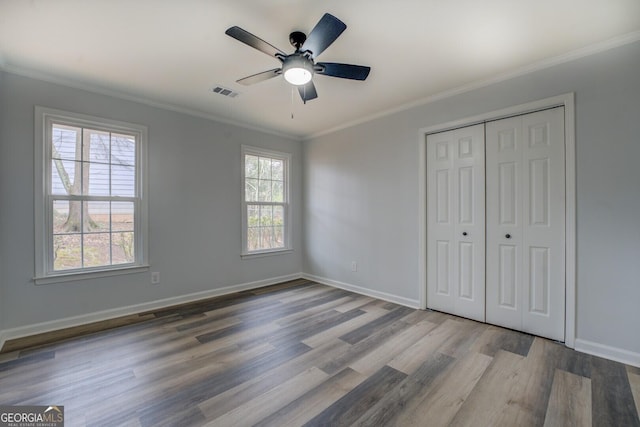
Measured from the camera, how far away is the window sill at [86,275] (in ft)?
9.00

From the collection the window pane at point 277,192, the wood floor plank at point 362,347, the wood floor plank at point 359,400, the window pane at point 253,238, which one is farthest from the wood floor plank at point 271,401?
→ the window pane at point 277,192

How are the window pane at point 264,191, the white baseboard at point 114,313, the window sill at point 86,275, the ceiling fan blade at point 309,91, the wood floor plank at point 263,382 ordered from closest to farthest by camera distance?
the wood floor plank at point 263,382, the ceiling fan blade at point 309,91, the white baseboard at point 114,313, the window sill at point 86,275, the window pane at point 264,191

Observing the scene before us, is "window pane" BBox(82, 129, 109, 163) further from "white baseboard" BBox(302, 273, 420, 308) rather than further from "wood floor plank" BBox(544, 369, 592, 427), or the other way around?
"wood floor plank" BBox(544, 369, 592, 427)

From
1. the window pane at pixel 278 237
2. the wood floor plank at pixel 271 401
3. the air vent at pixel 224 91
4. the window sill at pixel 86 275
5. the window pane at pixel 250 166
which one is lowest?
the wood floor plank at pixel 271 401

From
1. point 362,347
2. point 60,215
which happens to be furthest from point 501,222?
point 60,215

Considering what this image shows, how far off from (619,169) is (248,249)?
421cm

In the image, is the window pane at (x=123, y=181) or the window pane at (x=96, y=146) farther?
the window pane at (x=123, y=181)

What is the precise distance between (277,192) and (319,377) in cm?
323

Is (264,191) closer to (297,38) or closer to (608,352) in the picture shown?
(297,38)

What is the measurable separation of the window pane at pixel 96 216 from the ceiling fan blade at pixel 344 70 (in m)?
2.81

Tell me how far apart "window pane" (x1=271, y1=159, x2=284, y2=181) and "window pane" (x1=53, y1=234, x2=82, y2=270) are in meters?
2.68

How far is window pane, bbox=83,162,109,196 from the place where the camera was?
9.85 ft

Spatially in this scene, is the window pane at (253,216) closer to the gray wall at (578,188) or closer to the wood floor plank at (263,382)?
the gray wall at (578,188)

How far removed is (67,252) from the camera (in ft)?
9.47
